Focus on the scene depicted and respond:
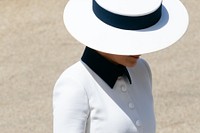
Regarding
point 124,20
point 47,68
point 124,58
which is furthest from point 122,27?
point 47,68


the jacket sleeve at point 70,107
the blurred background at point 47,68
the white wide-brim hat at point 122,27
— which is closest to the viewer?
the white wide-brim hat at point 122,27

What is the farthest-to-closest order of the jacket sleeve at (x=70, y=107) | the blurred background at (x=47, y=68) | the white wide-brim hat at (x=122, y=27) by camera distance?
1. the blurred background at (x=47, y=68)
2. the jacket sleeve at (x=70, y=107)
3. the white wide-brim hat at (x=122, y=27)

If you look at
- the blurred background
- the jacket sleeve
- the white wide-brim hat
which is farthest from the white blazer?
the blurred background

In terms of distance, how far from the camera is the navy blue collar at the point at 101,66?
264 centimetres

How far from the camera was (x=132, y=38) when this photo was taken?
2457 millimetres

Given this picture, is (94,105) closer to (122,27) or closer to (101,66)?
(101,66)

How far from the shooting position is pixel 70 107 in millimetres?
2553

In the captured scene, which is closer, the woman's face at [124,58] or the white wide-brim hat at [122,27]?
the white wide-brim hat at [122,27]

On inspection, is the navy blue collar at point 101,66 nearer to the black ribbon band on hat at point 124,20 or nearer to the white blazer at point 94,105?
the white blazer at point 94,105

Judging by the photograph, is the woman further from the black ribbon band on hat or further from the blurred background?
the blurred background

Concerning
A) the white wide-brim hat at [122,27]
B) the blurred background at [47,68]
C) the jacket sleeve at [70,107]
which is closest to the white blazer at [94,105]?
the jacket sleeve at [70,107]

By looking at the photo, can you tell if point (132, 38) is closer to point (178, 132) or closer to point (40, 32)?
point (178, 132)

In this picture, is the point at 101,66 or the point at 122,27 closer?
the point at 122,27

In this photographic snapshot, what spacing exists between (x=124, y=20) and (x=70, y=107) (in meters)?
0.39
